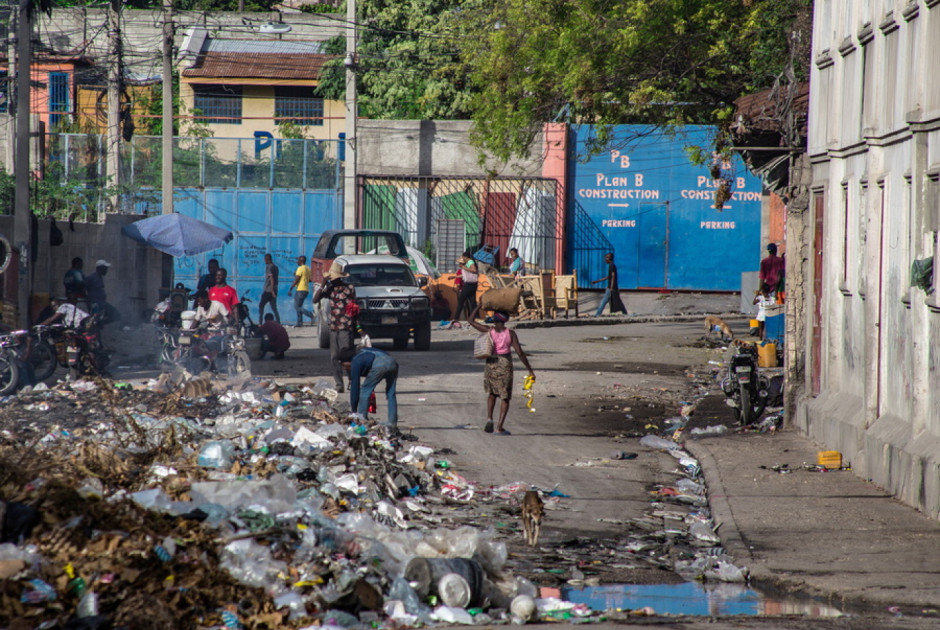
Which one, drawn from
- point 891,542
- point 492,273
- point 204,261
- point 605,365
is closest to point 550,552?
point 891,542

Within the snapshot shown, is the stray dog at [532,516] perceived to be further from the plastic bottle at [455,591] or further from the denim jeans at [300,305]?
the denim jeans at [300,305]

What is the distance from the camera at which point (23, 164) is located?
704 inches

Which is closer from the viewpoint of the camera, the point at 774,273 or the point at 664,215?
the point at 774,273

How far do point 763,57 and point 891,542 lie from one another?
12.7 m

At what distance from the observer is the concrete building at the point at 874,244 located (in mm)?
9172

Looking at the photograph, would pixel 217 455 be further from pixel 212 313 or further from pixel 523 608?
pixel 212 313

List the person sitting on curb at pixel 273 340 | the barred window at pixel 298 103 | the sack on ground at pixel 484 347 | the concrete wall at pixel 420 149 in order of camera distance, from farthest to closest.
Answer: the barred window at pixel 298 103
the concrete wall at pixel 420 149
the person sitting on curb at pixel 273 340
the sack on ground at pixel 484 347

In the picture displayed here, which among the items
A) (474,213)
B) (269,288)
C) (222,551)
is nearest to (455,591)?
(222,551)

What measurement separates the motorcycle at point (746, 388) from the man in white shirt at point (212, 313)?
27.2 ft

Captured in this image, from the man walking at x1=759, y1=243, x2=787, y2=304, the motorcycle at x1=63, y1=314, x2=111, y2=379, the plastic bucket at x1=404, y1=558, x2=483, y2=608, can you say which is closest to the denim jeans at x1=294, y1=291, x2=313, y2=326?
the man walking at x1=759, y1=243, x2=787, y2=304

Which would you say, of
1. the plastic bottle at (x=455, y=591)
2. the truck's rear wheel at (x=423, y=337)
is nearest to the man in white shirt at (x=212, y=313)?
the truck's rear wheel at (x=423, y=337)

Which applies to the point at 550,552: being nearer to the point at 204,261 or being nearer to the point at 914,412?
the point at 914,412

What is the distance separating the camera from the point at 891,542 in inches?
320

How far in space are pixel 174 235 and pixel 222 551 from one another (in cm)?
1834
